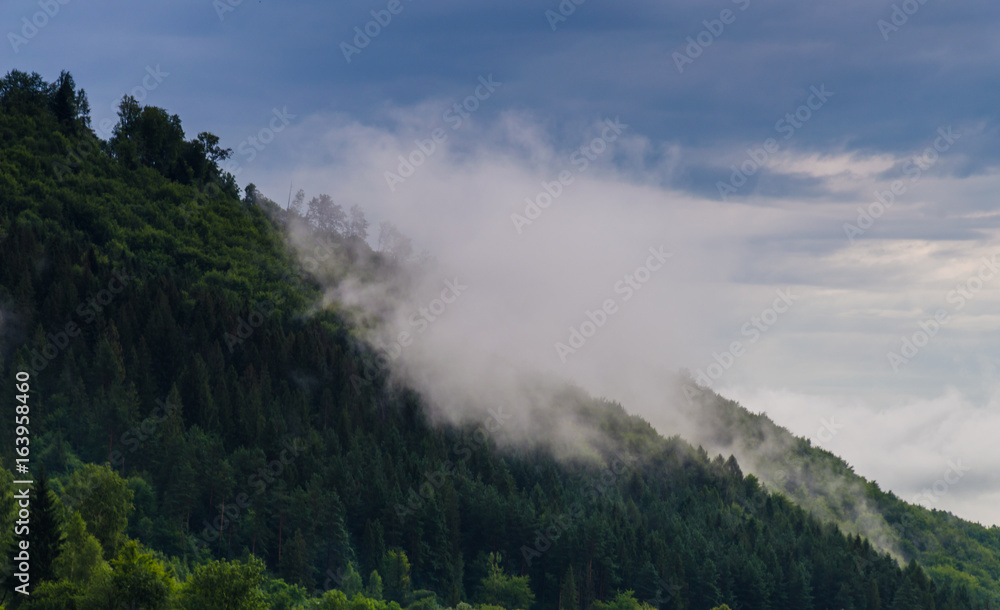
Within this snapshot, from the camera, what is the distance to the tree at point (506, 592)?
133 meters

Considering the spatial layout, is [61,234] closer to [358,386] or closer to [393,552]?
[358,386]

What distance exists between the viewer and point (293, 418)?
158 m

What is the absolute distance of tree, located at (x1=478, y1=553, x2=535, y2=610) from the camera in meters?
133

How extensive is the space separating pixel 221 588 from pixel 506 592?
231 ft

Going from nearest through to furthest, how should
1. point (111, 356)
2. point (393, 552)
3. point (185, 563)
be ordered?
1. point (185, 563)
2. point (393, 552)
3. point (111, 356)

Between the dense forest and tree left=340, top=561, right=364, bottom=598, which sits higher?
the dense forest

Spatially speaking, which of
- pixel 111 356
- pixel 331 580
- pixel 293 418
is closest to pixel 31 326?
pixel 111 356

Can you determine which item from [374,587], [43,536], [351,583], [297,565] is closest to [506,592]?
[374,587]

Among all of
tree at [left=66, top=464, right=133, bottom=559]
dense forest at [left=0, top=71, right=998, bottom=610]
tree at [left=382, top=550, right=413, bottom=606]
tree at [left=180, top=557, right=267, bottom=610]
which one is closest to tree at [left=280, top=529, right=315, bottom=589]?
dense forest at [left=0, top=71, right=998, bottom=610]

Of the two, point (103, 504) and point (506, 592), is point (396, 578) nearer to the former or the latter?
point (506, 592)

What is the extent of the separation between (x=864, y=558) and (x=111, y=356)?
138 m

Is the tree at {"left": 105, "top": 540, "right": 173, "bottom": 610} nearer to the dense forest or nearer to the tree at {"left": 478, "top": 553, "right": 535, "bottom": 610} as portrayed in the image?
the dense forest

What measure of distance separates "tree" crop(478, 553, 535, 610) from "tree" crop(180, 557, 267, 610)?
65.6 m

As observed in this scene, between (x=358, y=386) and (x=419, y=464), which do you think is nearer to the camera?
(x=419, y=464)
